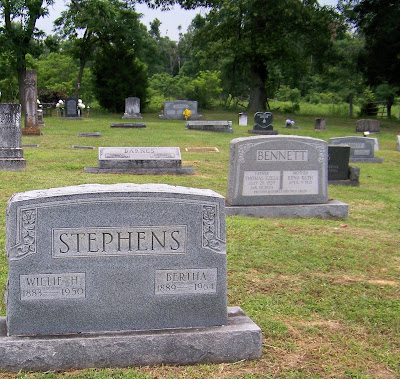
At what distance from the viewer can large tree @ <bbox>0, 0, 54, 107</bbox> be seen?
101 feet

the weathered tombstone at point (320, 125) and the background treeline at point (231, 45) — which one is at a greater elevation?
the background treeline at point (231, 45)

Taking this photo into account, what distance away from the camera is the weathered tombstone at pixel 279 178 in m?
8.33

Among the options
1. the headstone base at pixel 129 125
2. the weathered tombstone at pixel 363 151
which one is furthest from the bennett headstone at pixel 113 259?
the headstone base at pixel 129 125

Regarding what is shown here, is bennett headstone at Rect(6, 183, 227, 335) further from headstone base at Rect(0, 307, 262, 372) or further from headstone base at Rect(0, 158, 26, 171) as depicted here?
headstone base at Rect(0, 158, 26, 171)

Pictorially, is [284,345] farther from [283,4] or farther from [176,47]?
[176,47]

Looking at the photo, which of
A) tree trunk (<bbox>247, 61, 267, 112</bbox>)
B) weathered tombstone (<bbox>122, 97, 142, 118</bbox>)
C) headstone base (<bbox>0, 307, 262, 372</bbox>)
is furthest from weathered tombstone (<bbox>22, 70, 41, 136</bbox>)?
tree trunk (<bbox>247, 61, 267, 112</bbox>)

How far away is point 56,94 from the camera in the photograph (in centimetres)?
3891

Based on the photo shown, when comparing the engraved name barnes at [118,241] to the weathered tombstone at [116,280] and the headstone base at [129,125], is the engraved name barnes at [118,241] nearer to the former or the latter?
the weathered tombstone at [116,280]

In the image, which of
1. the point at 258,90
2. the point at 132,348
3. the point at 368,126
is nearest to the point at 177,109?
the point at 258,90

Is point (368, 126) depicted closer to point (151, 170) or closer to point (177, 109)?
point (177, 109)

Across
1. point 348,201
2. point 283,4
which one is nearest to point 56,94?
point 283,4

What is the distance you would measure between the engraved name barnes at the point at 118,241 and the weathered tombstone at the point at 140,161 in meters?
8.81

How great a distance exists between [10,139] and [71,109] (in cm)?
1827

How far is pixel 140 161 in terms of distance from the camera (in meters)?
12.6
